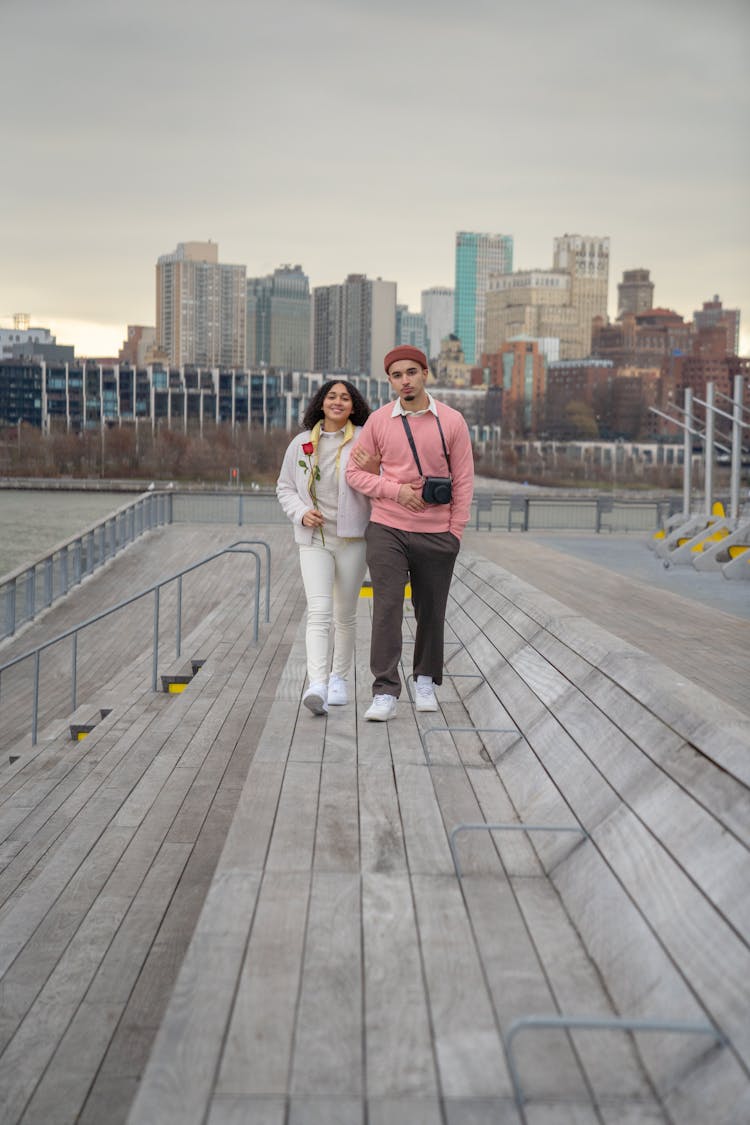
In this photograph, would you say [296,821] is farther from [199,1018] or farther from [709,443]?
[709,443]

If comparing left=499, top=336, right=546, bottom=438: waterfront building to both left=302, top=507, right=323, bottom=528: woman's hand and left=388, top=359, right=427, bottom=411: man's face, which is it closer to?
left=302, top=507, right=323, bottom=528: woman's hand

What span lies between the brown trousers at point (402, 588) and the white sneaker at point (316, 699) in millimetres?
236

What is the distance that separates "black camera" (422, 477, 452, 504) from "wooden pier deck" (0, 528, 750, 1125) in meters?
0.75

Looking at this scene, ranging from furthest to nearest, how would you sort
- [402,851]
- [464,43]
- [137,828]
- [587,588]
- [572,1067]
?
[464,43] < [587,588] < [137,828] < [402,851] < [572,1067]

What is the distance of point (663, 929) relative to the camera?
2.93 m

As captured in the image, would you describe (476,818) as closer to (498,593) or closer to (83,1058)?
(83,1058)

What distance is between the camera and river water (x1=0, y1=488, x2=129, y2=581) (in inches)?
2277

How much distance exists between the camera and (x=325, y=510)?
5848 mm

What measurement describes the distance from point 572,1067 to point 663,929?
1.47 feet

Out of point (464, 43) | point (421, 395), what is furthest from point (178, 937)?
point (464, 43)

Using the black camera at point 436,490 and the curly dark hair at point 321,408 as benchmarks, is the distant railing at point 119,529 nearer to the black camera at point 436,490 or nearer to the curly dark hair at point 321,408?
the curly dark hair at point 321,408

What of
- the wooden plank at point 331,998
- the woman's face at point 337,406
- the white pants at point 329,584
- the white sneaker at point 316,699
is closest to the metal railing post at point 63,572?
the white pants at point 329,584

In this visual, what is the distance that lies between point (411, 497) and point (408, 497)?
2cm

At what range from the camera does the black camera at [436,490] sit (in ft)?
17.6
